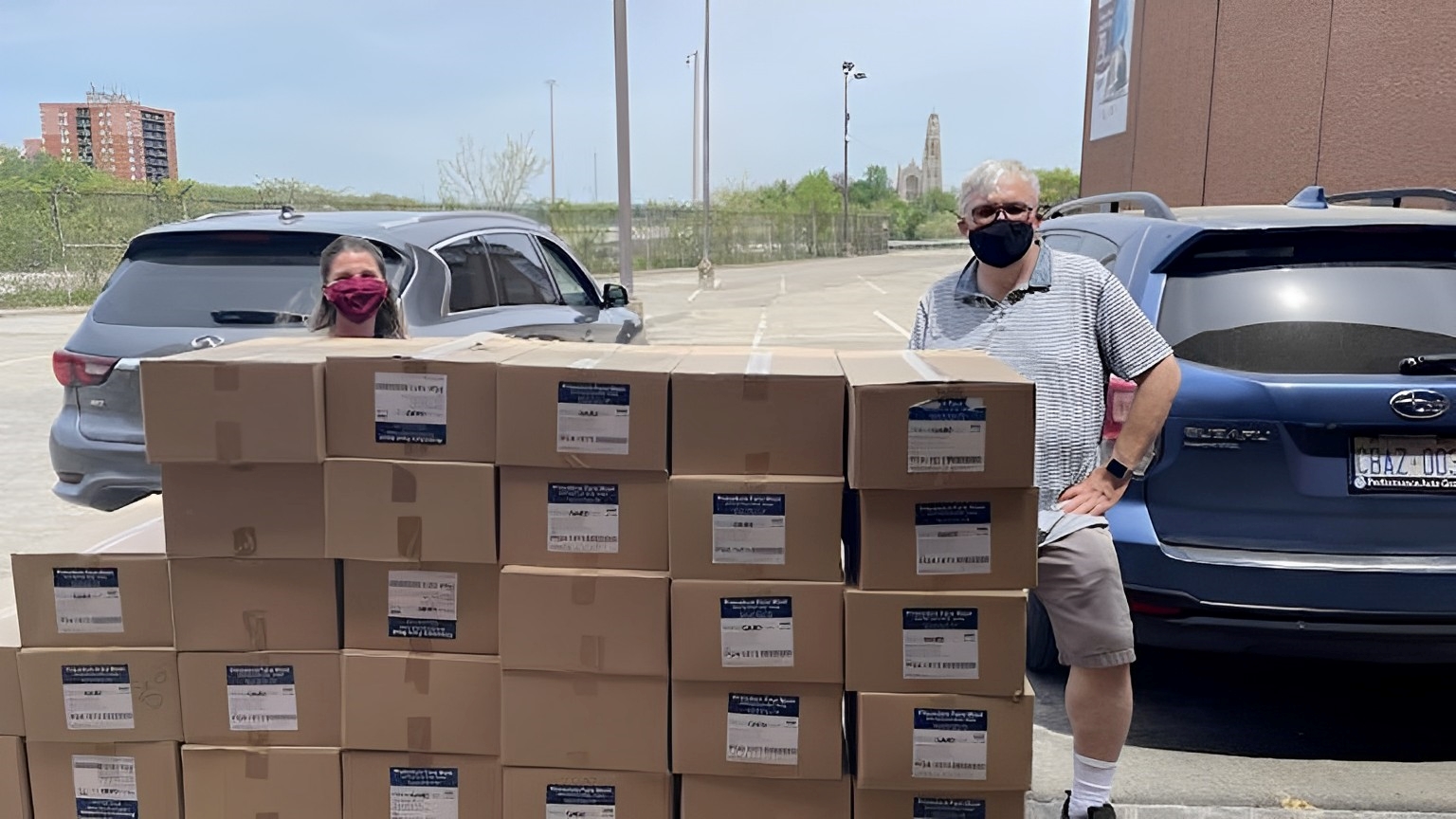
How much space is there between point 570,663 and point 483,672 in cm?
23

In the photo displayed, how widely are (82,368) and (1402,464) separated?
505 cm

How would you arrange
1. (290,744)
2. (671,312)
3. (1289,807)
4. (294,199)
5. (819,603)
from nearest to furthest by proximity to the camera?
(819,603) → (290,744) → (1289,807) → (671,312) → (294,199)

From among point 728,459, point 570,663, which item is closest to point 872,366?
point 728,459

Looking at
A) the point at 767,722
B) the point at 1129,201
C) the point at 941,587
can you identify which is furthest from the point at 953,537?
the point at 1129,201

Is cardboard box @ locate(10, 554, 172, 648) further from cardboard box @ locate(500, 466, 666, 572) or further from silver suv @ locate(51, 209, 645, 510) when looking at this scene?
silver suv @ locate(51, 209, 645, 510)

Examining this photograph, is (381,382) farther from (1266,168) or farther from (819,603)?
(1266,168)

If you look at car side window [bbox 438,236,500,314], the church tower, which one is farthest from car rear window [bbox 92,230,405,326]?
the church tower

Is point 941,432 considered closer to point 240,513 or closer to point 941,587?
point 941,587

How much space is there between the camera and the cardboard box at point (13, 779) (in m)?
2.79

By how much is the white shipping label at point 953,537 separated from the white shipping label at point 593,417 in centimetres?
68

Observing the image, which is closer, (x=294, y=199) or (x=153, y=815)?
(x=153, y=815)

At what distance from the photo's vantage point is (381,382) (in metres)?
2.62

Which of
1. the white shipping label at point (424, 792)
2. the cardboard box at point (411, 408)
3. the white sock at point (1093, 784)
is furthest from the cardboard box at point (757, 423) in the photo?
the white sock at point (1093, 784)

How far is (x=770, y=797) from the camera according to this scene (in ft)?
8.82
